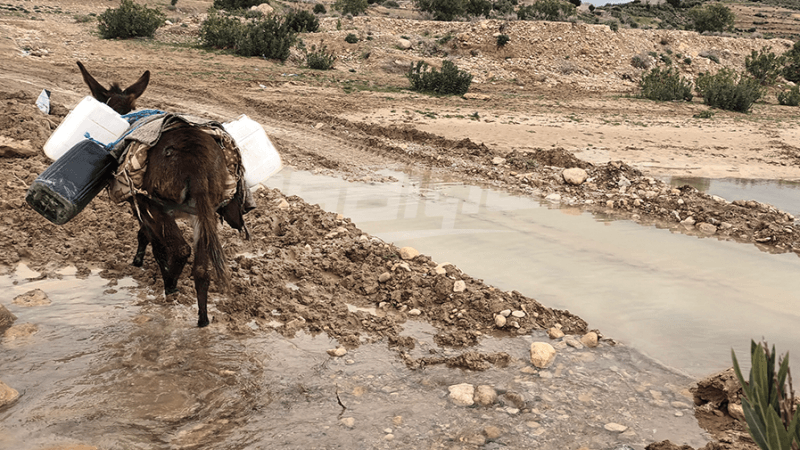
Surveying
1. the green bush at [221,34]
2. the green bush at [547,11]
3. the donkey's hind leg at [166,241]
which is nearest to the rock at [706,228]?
the donkey's hind leg at [166,241]

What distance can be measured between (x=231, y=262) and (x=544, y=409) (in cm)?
331

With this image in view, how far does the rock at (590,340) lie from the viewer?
14.5 ft

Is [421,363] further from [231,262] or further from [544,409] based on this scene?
[231,262]

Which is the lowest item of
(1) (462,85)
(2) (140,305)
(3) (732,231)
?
(2) (140,305)

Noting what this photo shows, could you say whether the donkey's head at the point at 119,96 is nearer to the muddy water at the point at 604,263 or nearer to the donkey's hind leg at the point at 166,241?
the donkey's hind leg at the point at 166,241

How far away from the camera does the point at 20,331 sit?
4.12 metres

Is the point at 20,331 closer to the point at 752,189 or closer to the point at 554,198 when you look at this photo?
the point at 554,198

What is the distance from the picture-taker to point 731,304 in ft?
18.0

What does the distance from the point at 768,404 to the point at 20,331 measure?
14.8 feet

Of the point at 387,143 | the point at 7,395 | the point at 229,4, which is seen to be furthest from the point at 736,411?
the point at 229,4

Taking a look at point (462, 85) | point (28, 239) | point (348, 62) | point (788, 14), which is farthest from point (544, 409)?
point (788, 14)

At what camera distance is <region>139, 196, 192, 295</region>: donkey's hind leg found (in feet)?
13.7

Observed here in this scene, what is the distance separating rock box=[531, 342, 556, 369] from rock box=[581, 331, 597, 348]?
0.39 m

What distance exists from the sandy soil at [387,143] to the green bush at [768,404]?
1162 millimetres
